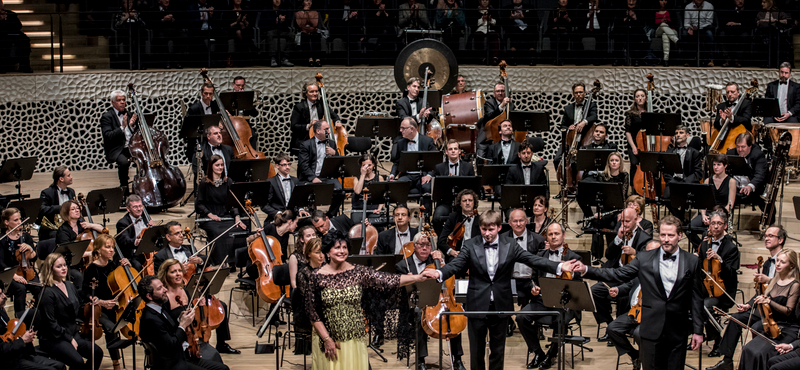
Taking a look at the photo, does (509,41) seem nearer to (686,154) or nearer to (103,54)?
(686,154)

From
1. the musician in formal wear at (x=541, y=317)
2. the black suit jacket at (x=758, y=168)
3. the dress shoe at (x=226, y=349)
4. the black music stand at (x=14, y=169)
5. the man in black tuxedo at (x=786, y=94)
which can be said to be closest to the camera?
the musician in formal wear at (x=541, y=317)

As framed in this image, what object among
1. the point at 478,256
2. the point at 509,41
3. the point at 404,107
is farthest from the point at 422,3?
the point at 478,256

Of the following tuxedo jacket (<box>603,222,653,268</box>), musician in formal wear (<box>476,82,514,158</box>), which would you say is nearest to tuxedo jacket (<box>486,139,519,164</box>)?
musician in formal wear (<box>476,82,514,158</box>)

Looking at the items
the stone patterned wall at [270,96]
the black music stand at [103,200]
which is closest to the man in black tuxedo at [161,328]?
the black music stand at [103,200]

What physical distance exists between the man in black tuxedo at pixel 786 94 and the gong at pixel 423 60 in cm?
381

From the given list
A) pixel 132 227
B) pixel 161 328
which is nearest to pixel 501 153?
pixel 132 227

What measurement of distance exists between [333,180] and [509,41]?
14.0ft

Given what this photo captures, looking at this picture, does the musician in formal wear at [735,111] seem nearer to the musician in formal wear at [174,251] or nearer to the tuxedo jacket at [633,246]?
the tuxedo jacket at [633,246]

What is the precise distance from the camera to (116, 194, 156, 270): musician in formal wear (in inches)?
303

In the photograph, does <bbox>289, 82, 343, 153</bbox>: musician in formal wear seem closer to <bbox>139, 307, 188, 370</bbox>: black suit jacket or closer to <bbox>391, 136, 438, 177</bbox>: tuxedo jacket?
<bbox>391, 136, 438, 177</bbox>: tuxedo jacket

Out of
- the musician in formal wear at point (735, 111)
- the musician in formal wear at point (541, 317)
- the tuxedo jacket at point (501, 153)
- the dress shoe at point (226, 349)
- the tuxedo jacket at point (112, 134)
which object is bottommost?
the dress shoe at point (226, 349)

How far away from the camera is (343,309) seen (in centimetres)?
505

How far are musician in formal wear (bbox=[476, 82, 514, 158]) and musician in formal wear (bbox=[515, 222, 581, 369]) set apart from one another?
312cm

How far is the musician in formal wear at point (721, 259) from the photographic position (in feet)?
22.9
